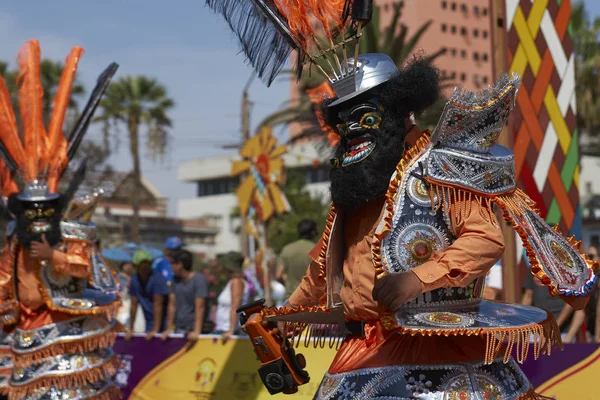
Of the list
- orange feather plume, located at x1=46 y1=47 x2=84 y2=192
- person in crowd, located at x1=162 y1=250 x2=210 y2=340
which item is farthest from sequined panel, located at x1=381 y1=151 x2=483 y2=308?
person in crowd, located at x1=162 y1=250 x2=210 y2=340

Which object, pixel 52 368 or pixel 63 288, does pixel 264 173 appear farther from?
pixel 52 368

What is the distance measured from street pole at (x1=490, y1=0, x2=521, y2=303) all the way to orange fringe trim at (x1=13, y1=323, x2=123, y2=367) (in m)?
3.38

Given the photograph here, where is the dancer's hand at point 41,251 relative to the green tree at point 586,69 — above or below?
below

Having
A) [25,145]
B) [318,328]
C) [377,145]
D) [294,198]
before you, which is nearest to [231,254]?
[25,145]

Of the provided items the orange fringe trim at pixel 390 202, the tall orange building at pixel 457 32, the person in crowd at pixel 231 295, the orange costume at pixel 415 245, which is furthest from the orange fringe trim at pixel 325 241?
the tall orange building at pixel 457 32

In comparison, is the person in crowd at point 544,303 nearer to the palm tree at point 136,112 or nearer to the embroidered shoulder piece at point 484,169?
the embroidered shoulder piece at point 484,169

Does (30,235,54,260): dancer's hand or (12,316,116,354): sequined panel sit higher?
(30,235,54,260): dancer's hand

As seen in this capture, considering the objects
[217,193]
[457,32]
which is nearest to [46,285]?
[217,193]

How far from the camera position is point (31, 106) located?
7934mm

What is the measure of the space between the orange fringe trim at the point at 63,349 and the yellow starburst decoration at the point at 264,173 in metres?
8.21

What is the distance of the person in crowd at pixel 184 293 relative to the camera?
8.96 m

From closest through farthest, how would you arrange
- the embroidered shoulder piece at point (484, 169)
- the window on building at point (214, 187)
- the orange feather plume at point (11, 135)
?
the embroidered shoulder piece at point (484, 169) < the orange feather plume at point (11, 135) < the window on building at point (214, 187)

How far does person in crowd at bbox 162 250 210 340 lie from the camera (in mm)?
8961

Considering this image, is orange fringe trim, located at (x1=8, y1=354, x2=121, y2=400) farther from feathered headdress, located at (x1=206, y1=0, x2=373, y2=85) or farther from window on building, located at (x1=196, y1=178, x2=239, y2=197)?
window on building, located at (x1=196, y1=178, x2=239, y2=197)
